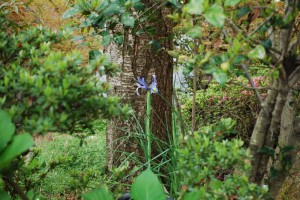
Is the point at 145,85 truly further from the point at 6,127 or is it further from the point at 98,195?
the point at 6,127

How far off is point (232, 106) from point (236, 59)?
3932 millimetres

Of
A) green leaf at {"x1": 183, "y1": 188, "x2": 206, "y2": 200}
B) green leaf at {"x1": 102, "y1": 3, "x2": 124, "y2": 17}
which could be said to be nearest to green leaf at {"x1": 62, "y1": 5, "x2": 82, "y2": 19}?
green leaf at {"x1": 102, "y1": 3, "x2": 124, "y2": 17}

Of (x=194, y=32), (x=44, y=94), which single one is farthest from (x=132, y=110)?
(x=44, y=94)

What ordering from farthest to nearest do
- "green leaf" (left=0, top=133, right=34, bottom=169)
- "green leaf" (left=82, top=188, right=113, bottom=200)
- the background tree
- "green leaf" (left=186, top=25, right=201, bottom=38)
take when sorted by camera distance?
the background tree → "green leaf" (left=82, top=188, right=113, bottom=200) → "green leaf" (left=186, top=25, right=201, bottom=38) → "green leaf" (left=0, top=133, right=34, bottom=169)

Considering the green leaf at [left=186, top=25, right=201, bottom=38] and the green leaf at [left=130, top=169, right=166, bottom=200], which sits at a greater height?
the green leaf at [left=186, top=25, right=201, bottom=38]

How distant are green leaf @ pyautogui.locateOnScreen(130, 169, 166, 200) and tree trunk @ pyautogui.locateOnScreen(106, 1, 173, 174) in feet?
4.57

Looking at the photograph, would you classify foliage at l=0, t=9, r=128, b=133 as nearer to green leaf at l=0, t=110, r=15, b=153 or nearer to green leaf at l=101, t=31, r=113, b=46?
green leaf at l=0, t=110, r=15, b=153

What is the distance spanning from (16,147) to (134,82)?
6.49ft

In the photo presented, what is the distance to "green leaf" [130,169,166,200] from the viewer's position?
6.09 feet

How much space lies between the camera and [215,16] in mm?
1481

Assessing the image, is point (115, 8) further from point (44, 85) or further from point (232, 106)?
point (232, 106)

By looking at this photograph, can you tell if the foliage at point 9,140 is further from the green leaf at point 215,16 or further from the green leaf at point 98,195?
the green leaf at point 215,16

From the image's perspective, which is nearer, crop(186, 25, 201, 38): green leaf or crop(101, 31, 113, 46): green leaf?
crop(186, 25, 201, 38): green leaf

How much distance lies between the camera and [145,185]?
1869 mm
